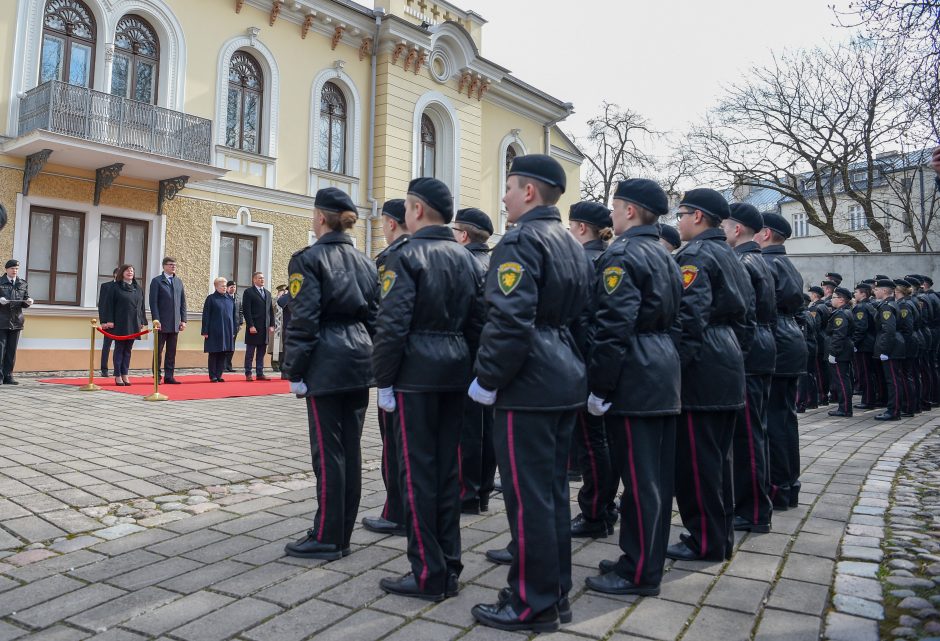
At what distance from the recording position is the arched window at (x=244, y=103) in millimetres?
16562

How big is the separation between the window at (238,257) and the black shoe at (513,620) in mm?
14703

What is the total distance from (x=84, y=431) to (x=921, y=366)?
12904 millimetres

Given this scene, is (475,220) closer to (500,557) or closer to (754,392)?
(754,392)

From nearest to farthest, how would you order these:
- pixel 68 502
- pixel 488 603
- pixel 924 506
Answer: pixel 488 603 → pixel 68 502 → pixel 924 506

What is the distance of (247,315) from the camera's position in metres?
13.8

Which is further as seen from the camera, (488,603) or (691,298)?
(691,298)

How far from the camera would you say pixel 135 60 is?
1493 cm

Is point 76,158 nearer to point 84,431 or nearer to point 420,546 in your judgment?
point 84,431

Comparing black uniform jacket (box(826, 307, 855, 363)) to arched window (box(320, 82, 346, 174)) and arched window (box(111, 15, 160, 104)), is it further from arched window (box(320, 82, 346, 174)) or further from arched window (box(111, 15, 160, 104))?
arched window (box(111, 15, 160, 104))

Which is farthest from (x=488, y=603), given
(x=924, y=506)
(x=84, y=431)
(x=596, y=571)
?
(x=84, y=431)

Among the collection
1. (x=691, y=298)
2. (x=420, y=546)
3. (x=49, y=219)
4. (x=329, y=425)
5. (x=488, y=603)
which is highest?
(x=49, y=219)

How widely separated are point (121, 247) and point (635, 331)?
45.5 feet

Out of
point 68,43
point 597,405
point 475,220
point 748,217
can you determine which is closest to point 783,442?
point 748,217

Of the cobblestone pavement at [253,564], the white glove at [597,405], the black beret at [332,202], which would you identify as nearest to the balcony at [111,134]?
the cobblestone pavement at [253,564]
